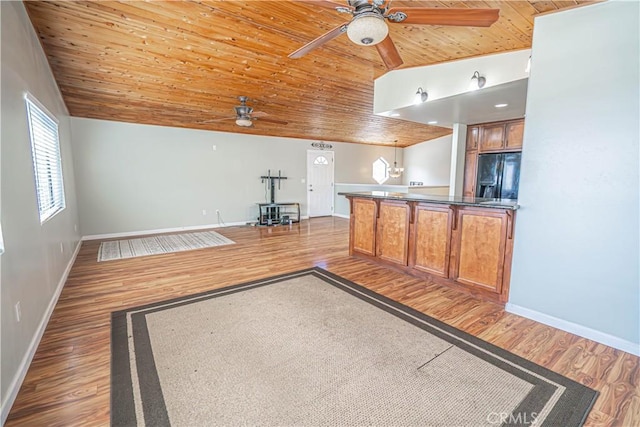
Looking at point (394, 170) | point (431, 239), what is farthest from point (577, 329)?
point (394, 170)

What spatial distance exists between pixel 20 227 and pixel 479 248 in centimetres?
378

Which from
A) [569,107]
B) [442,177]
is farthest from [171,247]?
[442,177]


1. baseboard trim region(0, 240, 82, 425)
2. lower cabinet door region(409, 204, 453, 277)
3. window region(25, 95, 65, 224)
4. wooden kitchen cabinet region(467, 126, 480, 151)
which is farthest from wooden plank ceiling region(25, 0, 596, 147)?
baseboard trim region(0, 240, 82, 425)

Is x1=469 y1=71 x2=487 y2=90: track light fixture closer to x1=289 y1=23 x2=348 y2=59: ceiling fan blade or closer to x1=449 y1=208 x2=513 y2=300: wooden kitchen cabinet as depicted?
x1=449 y1=208 x2=513 y2=300: wooden kitchen cabinet

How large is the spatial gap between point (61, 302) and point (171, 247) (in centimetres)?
216

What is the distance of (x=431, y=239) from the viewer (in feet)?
11.0

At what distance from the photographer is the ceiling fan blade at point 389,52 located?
2.34 m

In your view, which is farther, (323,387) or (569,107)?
(569,107)

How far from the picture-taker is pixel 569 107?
227 cm

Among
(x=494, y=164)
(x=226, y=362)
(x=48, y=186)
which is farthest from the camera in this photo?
(x=494, y=164)

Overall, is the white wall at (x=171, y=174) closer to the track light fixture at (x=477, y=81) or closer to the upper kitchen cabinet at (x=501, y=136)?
the upper kitchen cabinet at (x=501, y=136)

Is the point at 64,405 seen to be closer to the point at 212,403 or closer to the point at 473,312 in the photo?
the point at 212,403

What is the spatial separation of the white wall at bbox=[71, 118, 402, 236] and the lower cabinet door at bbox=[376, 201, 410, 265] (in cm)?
436

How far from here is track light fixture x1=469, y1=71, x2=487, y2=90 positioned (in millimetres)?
3337
